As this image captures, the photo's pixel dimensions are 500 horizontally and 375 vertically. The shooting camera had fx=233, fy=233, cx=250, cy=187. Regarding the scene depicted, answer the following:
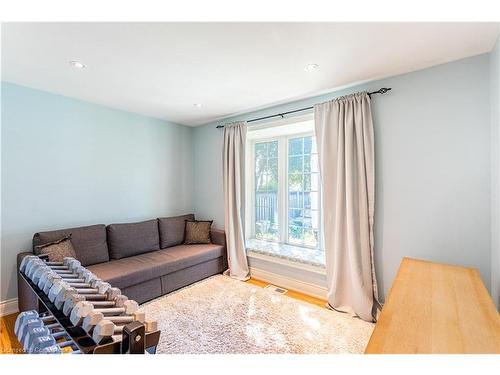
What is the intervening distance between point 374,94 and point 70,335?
289cm

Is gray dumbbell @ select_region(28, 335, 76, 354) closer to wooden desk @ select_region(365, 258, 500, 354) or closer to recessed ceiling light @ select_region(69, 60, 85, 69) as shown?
wooden desk @ select_region(365, 258, 500, 354)

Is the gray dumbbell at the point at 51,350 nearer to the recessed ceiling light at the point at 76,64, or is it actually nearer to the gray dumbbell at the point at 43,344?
the gray dumbbell at the point at 43,344

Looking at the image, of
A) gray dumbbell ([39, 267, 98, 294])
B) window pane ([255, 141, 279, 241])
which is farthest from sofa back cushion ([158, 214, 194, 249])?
gray dumbbell ([39, 267, 98, 294])

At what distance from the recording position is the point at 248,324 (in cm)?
221

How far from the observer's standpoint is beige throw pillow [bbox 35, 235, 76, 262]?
225cm

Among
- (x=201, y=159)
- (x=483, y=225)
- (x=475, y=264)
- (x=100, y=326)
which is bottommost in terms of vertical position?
(x=475, y=264)

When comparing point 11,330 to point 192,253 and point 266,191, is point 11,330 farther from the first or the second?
point 266,191

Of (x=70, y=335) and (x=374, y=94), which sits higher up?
(x=374, y=94)

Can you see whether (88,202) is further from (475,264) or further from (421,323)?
(475,264)

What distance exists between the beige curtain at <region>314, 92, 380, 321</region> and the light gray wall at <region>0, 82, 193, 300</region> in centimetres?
251

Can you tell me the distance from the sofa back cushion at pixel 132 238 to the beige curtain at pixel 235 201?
105cm
